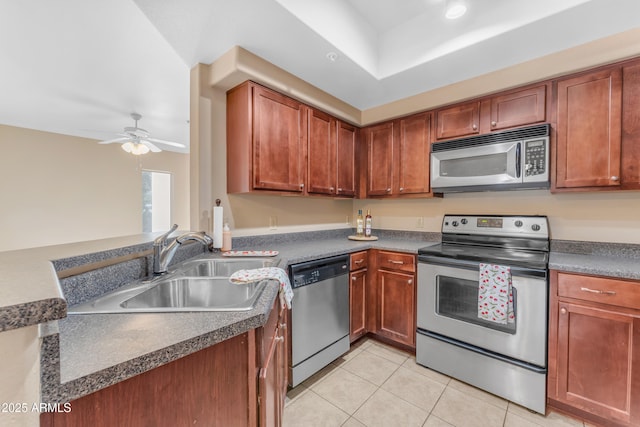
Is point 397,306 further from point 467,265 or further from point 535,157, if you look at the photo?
point 535,157

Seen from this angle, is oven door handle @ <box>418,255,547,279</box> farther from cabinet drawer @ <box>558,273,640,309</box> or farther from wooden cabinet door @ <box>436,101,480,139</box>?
wooden cabinet door @ <box>436,101,480,139</box>

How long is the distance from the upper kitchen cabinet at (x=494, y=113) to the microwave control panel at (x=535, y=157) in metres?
0.20

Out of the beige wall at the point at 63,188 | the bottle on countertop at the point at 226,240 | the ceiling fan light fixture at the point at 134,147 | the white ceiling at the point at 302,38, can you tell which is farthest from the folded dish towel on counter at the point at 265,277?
the beige wall at the point at 63,188

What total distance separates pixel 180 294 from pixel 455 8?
7.75 feet

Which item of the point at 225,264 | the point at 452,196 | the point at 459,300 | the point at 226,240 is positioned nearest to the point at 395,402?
the point at 459,300

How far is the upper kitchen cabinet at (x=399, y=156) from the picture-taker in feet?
8.26

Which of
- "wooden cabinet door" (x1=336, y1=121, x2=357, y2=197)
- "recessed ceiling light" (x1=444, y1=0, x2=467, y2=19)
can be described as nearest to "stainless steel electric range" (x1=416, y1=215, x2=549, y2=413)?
"wooden cabinet door" (x1=336, y1=121, x2=357, y2=197)

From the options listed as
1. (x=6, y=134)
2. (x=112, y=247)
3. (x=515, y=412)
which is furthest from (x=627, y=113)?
(x=6, y=134)

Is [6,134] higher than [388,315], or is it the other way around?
[6,134]

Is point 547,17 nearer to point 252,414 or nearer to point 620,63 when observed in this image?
point 620,63

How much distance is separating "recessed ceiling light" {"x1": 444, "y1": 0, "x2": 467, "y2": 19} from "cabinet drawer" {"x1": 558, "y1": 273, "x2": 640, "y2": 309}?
1.78 metres

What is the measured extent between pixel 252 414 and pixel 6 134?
557 centimetres

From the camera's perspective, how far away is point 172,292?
4.18ft

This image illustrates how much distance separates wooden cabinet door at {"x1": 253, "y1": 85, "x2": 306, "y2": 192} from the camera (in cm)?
201
